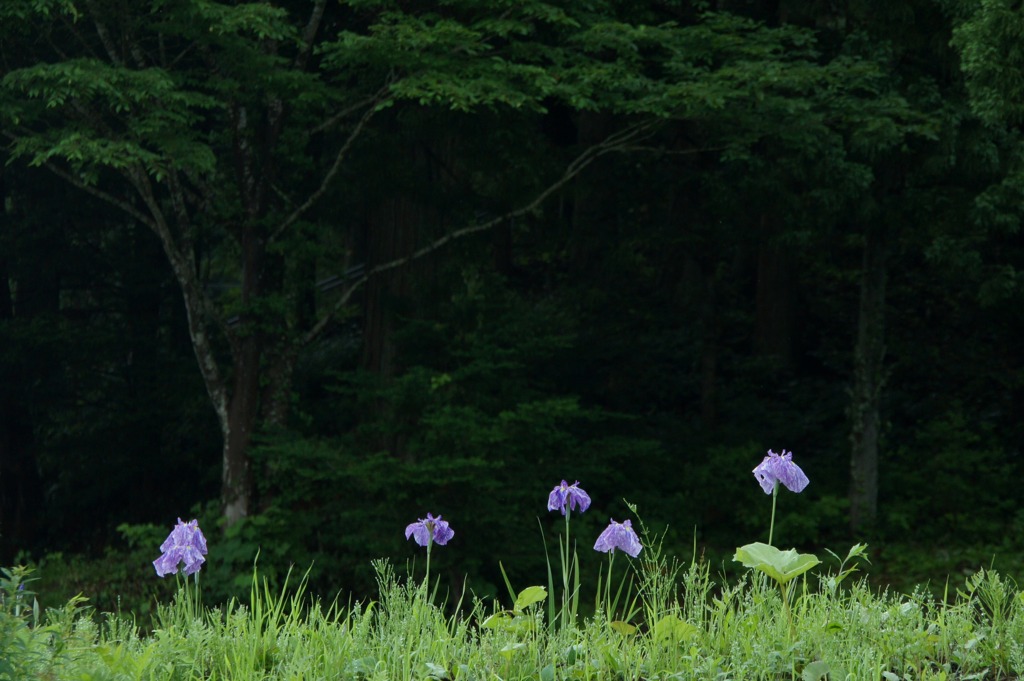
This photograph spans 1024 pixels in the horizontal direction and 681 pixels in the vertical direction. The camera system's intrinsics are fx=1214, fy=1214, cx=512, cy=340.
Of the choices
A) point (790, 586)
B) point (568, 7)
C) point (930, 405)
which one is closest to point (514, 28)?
point (568, 7)

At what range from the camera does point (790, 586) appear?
367 cm

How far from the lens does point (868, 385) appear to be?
11203 mm

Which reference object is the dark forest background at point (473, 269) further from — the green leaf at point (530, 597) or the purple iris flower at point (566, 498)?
the green leaf at point (530, 597)

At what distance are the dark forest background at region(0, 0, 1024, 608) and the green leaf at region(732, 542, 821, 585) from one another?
5046 mm

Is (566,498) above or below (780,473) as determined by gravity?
below

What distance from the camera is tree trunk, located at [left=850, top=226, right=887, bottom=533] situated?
11188 mm

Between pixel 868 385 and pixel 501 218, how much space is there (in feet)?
12.2

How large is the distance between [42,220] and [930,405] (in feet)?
32.4

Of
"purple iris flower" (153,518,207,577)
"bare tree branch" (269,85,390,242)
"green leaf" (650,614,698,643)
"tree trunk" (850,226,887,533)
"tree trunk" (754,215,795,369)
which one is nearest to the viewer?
"green leaf" (650,614,698,643)

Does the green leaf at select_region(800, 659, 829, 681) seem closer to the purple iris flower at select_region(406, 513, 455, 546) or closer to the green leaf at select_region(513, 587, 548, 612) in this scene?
the green leaf at select_region(513, 587, 548, 612)

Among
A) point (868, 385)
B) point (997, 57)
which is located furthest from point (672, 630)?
point (868, 385)

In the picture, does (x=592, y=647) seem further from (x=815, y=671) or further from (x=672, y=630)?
(x=815, y=671)

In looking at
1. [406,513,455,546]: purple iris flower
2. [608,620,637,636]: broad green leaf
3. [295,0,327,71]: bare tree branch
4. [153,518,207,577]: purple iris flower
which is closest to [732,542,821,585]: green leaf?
[608,620,637,636]: broad green leaf

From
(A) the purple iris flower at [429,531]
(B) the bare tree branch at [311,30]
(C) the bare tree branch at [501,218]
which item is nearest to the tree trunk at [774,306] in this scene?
(C) the bare tree branch at [501,218]
